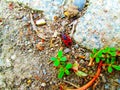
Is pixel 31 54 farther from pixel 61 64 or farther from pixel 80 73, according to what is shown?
pixel 80 73

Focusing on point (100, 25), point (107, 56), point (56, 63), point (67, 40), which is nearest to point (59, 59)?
point (56, 63)

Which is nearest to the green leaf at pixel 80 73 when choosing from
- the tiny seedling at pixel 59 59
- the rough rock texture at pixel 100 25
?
the tiny seedling at pixel 59 59

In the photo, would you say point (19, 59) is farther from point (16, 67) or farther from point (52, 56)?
point (52, 56)

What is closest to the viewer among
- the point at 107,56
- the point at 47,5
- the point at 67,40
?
the point at 107,56

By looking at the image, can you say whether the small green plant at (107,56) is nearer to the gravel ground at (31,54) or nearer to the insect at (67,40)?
the gravel ground at (31,54)

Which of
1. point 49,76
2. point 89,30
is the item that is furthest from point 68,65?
point 89,30

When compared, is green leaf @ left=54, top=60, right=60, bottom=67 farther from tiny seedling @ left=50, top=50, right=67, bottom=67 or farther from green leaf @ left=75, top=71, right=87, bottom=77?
green leaf @ left=75, top=71, right=87, bottom=77

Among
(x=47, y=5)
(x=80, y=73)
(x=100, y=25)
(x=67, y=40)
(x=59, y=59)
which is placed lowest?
(x=80, y=73)

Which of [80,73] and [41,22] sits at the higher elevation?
[41,22]
